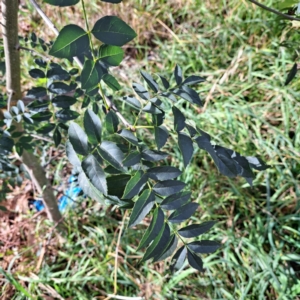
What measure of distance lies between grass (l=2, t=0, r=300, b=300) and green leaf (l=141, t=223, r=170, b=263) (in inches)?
33.5

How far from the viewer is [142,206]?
0.56 metres

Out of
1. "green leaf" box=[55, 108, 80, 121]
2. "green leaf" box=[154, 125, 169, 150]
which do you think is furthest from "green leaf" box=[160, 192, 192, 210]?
"green leaf" box=[55, 108, 80, 121]

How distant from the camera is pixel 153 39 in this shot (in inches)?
90.4

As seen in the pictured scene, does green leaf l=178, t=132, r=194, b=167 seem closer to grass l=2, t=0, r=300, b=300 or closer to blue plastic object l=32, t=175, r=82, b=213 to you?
grass l=2, t=0, r=300, b=300

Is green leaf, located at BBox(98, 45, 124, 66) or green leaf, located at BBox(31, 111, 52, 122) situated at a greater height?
green leaf, located at BBox(98, 45, 124, 66)

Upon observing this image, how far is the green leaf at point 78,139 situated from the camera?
0.54 meters

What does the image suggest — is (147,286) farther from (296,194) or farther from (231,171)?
(231,171)

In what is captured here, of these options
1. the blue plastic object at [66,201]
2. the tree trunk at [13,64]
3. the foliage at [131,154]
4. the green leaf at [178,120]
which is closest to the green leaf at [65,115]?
the tree trunk at [13,64]

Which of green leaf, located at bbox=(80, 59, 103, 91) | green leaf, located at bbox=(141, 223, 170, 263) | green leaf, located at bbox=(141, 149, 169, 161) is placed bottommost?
green leaf, located at bbox=(141, 223, 170, 263)

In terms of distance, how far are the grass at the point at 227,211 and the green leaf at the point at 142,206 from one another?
34.5 inches

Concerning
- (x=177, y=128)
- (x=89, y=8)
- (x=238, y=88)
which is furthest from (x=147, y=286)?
(x=89, y=8)

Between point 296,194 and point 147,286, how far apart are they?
2.46ft

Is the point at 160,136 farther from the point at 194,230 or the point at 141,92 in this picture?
the point at 194,230

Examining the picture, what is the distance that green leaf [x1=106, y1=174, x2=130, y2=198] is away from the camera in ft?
1.94
